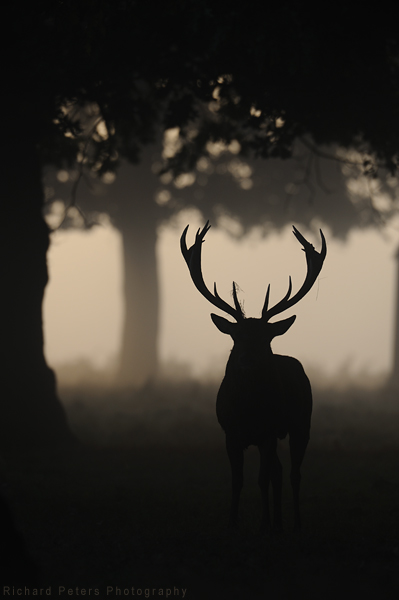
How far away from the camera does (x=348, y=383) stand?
Answer: 77.7 feet

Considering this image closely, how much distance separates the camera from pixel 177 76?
457 inches

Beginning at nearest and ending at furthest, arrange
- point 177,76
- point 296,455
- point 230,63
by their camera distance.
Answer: point 296,455 → point 230,63 → point 177,76

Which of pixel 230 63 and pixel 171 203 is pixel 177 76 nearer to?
pixel 230 63

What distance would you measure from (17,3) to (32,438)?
7.69 meters

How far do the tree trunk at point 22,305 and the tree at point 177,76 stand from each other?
1.0 inches

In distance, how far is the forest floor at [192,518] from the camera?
243 inches

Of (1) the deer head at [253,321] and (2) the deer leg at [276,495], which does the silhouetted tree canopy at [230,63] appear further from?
(2) the deer leg at [276,495]

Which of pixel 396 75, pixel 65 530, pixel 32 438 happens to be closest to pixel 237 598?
pixel 65 530

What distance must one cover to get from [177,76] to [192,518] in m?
7.78

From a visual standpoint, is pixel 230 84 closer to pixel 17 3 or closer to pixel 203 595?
pixel 17 3

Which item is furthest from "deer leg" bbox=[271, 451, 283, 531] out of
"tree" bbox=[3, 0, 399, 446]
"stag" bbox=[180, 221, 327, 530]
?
"tree" bbox=[3, 0, 399, 446]

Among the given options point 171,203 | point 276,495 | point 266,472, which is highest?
point 171,203

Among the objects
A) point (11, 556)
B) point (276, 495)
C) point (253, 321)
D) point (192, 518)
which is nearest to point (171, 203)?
point (192, 518)

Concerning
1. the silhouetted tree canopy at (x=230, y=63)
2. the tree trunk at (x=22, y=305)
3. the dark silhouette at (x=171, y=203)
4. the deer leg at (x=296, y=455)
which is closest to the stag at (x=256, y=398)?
the deer leg at (x=296, y=455)
